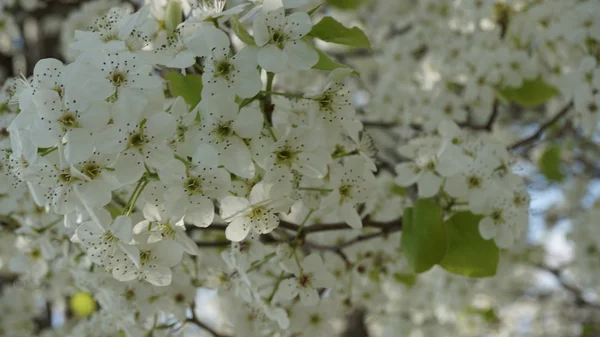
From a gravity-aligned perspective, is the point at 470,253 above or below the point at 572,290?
above

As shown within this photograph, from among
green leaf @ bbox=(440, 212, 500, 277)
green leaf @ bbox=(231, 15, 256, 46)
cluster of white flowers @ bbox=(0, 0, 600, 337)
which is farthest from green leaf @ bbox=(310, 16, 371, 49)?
green leaf @ bbox=(440, 212, 500, 277)

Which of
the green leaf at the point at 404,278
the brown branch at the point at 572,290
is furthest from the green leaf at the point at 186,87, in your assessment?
the brown branch at the point at 572,290

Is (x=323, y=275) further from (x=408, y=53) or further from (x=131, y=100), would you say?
(x=408, y=53)

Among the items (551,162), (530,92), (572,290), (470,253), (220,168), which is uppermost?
(220,168)

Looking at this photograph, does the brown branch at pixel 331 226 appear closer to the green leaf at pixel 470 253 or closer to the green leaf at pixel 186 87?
the green leaf at pixel 470 253

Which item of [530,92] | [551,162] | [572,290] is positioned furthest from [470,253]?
[572,290]

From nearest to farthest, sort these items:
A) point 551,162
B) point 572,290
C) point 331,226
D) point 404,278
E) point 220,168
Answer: point 220,168 → point 331,226 → point 404,278 → point 551,162 → point 572,290

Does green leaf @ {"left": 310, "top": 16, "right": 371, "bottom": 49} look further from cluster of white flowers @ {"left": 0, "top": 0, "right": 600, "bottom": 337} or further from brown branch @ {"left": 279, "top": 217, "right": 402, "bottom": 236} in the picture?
brown branch @ {"left": 279, "top": 217, "right": 402, "bottom": 236}

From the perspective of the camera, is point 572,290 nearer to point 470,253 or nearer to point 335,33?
point 470,253
